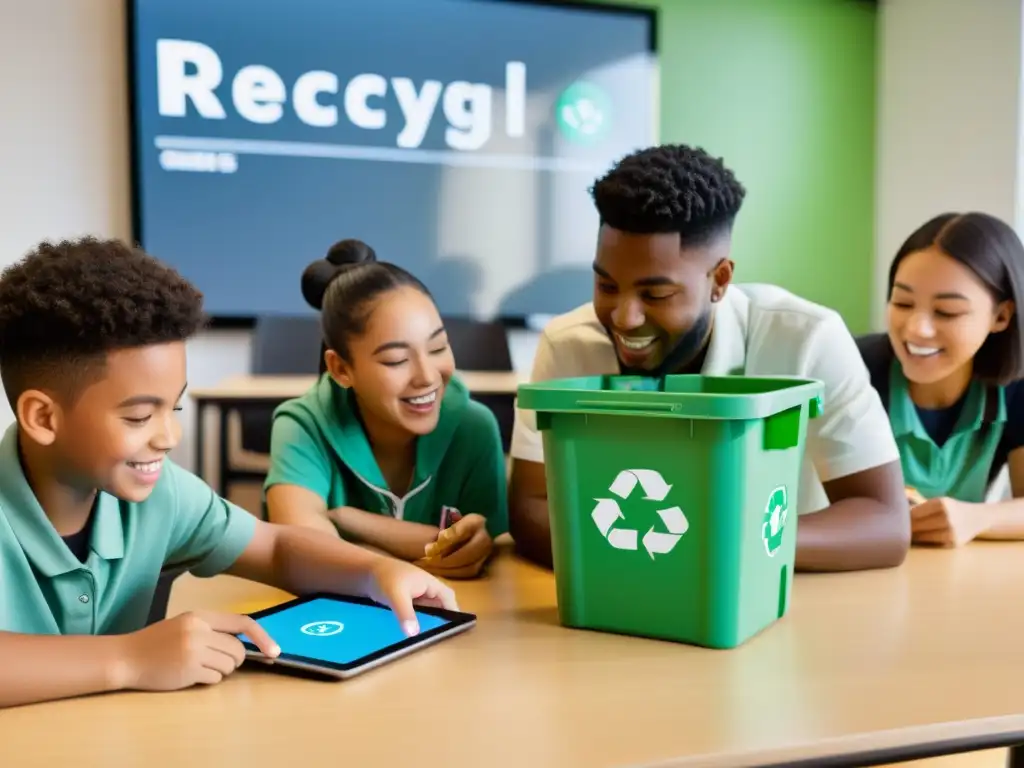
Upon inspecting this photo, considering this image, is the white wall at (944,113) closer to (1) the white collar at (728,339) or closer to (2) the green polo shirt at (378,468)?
(1) the white collar at (728,339)

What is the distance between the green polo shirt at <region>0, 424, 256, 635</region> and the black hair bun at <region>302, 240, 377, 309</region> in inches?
29.7

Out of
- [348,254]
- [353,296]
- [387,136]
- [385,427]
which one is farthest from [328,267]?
[387,136]

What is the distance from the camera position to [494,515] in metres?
1.62

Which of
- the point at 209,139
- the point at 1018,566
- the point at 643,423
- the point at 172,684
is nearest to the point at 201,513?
the point at 172,684

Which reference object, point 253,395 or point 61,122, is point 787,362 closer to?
point 253,395

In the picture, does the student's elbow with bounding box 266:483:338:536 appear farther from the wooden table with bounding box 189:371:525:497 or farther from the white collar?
the wooden table with bounding box 189:371:525:497

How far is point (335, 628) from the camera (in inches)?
39.8

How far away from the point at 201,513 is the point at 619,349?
572 mm

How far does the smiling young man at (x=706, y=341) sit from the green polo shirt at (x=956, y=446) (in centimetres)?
48

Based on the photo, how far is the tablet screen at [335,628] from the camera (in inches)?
37.1

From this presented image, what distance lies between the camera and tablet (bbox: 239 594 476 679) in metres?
0.91

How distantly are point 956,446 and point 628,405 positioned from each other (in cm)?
109

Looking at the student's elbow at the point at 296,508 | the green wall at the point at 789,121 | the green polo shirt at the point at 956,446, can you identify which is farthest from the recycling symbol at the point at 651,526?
the green wall at the point at 789,121

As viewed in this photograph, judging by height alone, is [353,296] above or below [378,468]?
above
